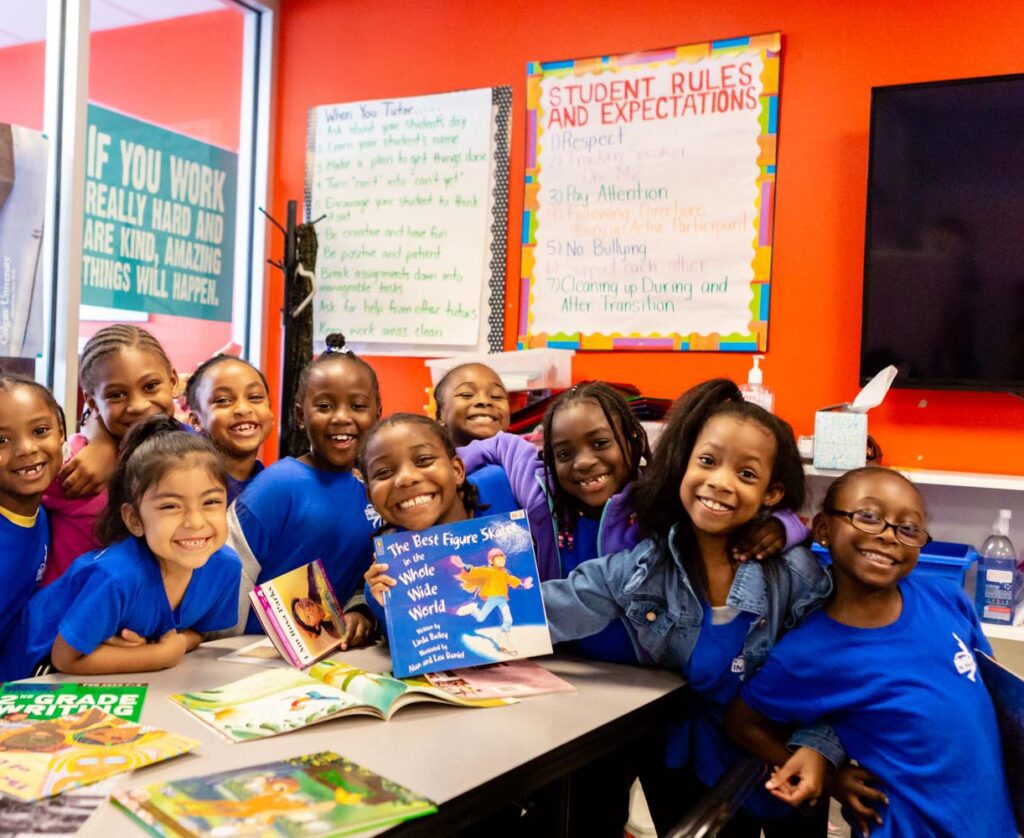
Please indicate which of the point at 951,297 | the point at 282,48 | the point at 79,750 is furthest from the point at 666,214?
the point at 79,750

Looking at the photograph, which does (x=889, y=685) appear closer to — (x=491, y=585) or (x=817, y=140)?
(x=491, y=585)

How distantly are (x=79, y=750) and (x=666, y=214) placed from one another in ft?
8.60

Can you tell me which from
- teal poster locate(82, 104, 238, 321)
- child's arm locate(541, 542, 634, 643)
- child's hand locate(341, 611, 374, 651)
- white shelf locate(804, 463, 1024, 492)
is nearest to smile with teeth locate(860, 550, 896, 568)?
child's arm locate(541, 542, 634, 643)

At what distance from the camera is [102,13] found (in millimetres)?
3502

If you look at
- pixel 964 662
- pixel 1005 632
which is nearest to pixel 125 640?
pixel 964 662

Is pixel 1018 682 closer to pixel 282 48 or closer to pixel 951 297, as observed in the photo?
pixel 951 297

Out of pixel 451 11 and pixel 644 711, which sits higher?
pixel 451 11

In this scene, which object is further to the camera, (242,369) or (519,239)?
(519,239)

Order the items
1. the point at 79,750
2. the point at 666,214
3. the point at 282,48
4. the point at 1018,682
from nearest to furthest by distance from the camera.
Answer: the point at 79,750, the point at 1018,682, the point at 666,214, the point at 282,48

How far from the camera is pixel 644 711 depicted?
4.57ft

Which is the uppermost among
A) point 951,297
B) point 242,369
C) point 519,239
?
point 519,239

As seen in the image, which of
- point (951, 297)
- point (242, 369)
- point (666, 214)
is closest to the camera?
point (242, 369)

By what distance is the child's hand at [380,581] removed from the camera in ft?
4.89

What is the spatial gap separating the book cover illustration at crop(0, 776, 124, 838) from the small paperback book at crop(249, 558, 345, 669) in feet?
1.75
